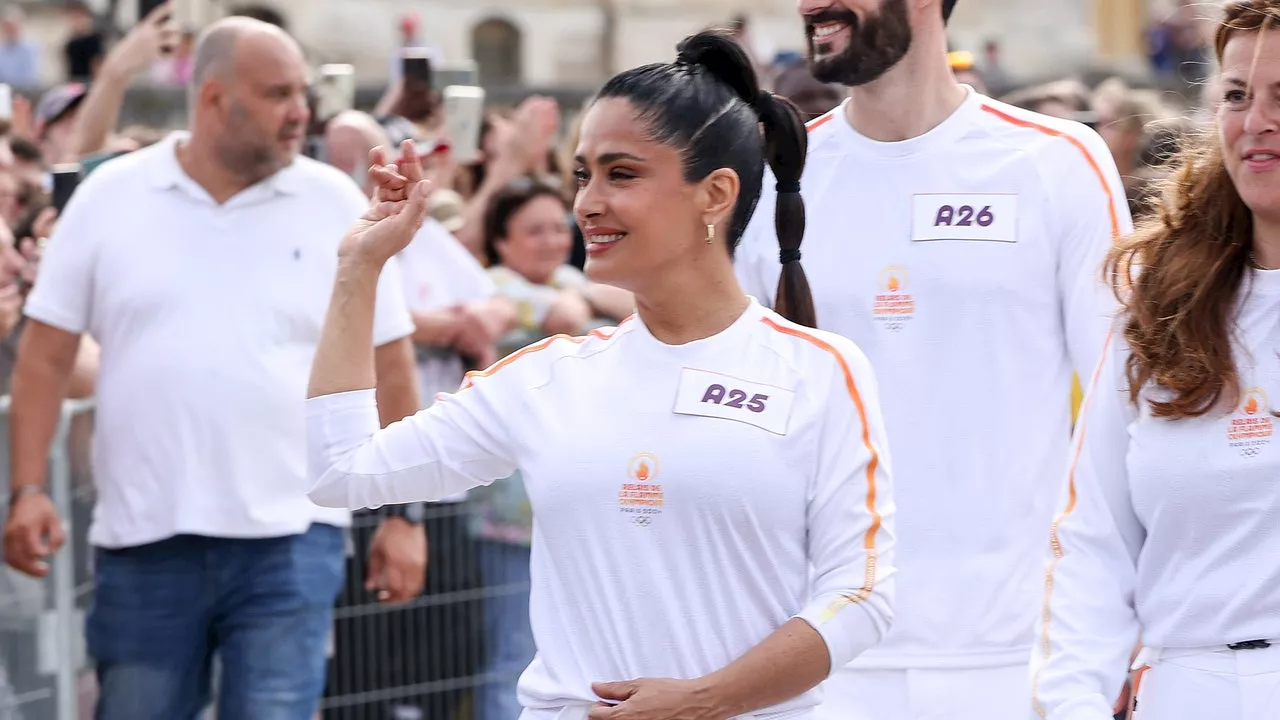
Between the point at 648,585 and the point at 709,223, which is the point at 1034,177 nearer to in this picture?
the point at 709,223

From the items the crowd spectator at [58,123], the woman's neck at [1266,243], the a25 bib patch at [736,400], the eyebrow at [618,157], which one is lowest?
the a25 bib patch at [736,400]

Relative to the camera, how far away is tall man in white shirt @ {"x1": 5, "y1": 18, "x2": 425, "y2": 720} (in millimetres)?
5648

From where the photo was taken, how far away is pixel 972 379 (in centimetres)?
421

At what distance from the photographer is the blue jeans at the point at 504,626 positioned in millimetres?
7230

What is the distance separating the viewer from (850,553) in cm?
321

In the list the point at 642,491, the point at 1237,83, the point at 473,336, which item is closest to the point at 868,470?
the point at 642,491

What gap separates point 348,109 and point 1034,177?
14.7 ft

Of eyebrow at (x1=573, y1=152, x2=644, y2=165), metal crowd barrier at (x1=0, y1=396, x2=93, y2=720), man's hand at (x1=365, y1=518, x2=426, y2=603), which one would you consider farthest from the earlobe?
metal crowd barrier at (x1=0, y1=396, x2=93, y2=720)

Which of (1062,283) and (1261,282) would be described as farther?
(1062,283)

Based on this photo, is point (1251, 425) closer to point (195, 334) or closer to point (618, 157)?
point (618, 157)

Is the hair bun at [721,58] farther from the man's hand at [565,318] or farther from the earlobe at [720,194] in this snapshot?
the man's hand at [565,318]

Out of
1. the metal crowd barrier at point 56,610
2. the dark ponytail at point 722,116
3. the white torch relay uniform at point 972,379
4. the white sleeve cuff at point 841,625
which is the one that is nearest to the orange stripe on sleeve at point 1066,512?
the white sleeve cuff at point 841,625

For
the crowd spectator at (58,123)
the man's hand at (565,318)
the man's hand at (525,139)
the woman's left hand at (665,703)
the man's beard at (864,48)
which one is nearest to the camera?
the woman's left hand at (665,703)

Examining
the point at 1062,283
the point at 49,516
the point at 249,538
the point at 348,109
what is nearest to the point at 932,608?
the point at 1062,283
